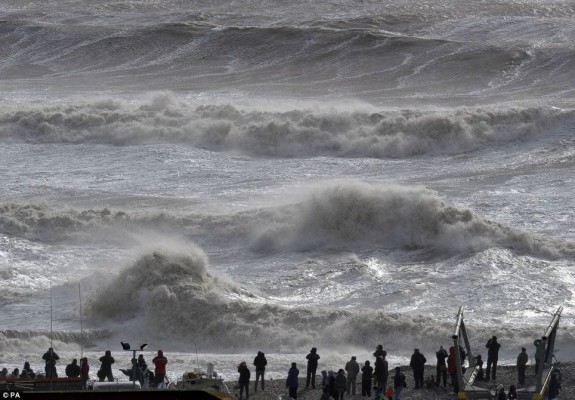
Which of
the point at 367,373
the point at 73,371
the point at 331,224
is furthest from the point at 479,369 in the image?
the point at 331,224

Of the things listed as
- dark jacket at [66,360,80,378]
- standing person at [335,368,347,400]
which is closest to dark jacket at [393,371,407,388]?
standing person at [335,368,347,400]

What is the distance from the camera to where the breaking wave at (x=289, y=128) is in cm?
4444

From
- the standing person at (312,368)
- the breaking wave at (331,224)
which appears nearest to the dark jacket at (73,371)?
the standing person at (312,368)

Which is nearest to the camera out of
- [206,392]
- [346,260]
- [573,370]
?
[206,392]

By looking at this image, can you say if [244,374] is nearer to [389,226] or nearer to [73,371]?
[73,371]

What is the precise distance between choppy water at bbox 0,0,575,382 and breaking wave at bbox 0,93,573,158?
0.34 ft

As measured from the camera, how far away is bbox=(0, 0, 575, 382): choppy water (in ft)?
86.8

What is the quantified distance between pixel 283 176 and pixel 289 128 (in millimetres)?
6009

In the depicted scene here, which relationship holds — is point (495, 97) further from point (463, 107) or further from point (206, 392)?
point (206, 392)

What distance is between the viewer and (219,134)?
46.2 meters

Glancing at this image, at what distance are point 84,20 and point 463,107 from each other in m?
25.4

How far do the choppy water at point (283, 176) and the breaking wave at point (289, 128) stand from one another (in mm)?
104

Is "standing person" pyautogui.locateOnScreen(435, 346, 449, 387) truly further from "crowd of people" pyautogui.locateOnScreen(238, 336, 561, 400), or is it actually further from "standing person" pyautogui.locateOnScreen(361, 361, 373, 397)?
"standing person" pyautogui.locateOnScreen(361, 361, 373, 397)

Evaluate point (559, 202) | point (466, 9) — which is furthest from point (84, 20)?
point (559, 202)
